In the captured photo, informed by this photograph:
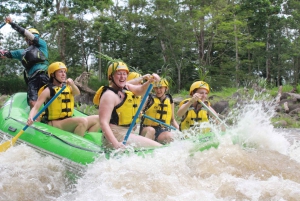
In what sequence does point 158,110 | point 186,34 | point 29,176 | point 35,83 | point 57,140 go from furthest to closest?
1. point 186,34
2. point 35,83
3. point 158,110
4. point 57,140
5. point 29,176

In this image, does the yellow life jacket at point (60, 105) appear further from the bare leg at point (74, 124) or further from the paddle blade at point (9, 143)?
the paddle blade at point (9, 143)

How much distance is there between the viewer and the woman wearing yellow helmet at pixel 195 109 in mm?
4906

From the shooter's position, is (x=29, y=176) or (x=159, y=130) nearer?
(x=29, y=176)

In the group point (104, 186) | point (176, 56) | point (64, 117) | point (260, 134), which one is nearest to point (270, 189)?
point (260, 134)

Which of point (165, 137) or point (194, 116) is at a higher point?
point (194, 116)

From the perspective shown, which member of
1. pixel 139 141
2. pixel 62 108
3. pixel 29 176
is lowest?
pixel 29 176

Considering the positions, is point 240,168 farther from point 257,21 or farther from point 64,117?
point 257,21

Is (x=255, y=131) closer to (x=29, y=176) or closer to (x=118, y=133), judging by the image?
(x=118, y=133)

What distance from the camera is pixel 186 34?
18703mm

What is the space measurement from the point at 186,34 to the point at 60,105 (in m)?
14.4

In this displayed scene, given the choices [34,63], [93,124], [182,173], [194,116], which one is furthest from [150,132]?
[34,63]

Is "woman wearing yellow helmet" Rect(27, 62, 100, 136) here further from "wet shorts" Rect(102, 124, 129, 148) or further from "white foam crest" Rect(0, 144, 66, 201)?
"wet shorts" Rect(102, 124, 129, 148)

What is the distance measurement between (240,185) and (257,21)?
1714cm

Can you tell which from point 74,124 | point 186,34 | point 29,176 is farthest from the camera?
point 186,34
